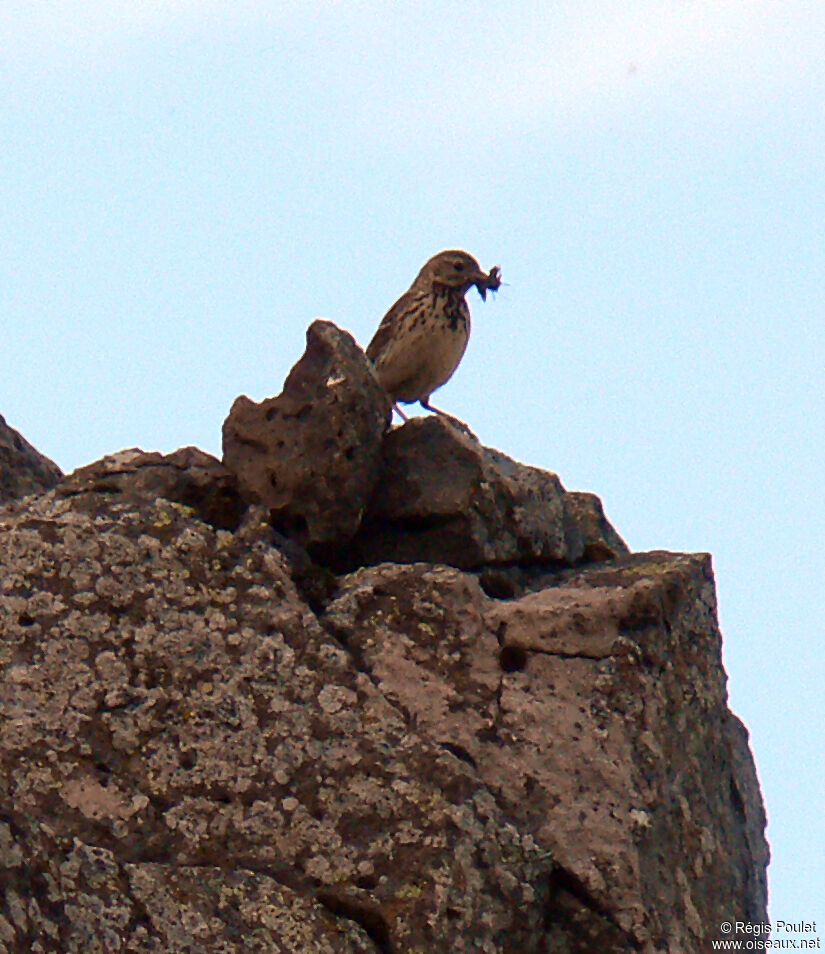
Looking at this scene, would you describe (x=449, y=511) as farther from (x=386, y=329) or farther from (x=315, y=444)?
(x=386, y=329)

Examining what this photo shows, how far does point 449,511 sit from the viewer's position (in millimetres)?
7238

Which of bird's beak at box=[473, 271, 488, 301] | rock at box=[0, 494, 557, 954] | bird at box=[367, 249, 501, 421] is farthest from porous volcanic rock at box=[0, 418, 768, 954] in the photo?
bird's beak at box=[473, 271, 488, 301]

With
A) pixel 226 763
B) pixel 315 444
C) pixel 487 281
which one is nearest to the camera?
pixel 226 763

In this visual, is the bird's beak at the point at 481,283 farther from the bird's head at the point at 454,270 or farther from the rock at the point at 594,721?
the rock at the point at 594,721

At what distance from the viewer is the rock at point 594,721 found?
19.9ft

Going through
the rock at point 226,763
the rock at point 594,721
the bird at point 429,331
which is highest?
the bird at point 429,331

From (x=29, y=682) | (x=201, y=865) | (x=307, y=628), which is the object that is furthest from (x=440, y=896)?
(x=29, y=682)

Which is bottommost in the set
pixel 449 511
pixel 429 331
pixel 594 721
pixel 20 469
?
pixel 594 721

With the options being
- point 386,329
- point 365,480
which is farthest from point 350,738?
point 386,329

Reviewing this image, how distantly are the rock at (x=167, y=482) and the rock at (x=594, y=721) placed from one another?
0.72m

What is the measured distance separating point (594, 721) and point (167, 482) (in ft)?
7.31

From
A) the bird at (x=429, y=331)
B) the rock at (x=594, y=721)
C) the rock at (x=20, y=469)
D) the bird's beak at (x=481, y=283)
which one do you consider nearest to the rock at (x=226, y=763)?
the rock at (x=594, y=721)

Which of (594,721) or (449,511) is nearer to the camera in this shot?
(594,721)

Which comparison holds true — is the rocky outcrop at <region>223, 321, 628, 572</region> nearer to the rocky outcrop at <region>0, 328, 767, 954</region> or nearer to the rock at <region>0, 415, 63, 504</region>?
the rocky outcrop at <region>0, 328, 767, 954</region>
